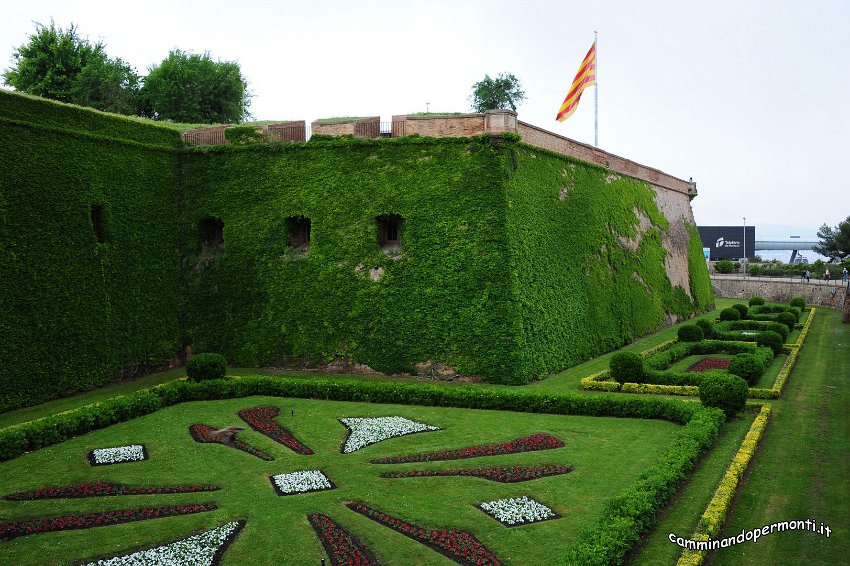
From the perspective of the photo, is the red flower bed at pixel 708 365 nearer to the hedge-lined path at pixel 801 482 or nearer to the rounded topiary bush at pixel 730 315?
the hedge-lined path at pixel 801 482

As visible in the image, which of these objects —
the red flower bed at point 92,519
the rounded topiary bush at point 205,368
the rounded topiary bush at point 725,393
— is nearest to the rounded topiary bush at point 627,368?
the rounded topiary bush at point 725,393

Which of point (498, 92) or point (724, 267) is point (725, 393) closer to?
point (498, 92)

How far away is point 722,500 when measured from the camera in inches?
405

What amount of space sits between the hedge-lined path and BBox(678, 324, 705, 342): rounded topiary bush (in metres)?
7.07

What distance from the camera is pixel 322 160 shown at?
23.2 meters

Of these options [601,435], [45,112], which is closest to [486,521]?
[601,435]

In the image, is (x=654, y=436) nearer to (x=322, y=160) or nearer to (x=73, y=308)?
(x=322, y=160)

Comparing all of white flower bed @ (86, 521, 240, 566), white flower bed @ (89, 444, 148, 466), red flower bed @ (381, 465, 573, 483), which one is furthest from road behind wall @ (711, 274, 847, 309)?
white flower bed @ (86, 521, 240, 566)

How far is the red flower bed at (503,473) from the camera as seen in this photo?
12180mm

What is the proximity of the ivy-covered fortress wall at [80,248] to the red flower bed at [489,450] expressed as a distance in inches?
429

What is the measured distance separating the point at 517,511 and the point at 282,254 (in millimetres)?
15103

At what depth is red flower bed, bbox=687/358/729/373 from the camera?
22458 millimetres

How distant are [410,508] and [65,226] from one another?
14395 mm

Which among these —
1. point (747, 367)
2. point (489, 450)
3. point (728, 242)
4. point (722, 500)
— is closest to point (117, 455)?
point (489, 450)
